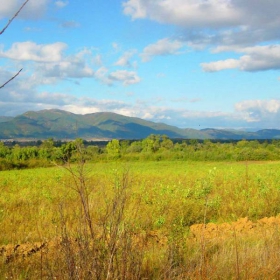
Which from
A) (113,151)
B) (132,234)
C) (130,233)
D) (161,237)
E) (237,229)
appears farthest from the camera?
(113,151)

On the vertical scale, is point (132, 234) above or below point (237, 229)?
above

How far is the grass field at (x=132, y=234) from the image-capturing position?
10.4ft

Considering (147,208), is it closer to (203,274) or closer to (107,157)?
(203,274)

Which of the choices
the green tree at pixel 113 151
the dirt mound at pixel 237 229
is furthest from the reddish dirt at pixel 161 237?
the green tree at pixel 113 151

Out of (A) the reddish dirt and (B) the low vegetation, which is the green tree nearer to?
(B) the low vegetation

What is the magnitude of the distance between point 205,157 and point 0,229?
40665mm

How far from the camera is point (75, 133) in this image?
10.1 ft

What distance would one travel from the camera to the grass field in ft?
10.4

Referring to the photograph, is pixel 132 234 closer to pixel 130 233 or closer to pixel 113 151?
pixel 130 233

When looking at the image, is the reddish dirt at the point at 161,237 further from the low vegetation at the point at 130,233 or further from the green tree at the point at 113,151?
the green tree at the point at 113,151

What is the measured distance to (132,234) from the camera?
185 inches

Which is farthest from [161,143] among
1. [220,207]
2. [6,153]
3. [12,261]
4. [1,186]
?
[12,261]

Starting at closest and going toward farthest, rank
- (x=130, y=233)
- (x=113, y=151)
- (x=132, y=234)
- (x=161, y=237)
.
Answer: (x=130, y=233) < (x=132, y=234) < (x=161, y=237) < (x=113, y=151)

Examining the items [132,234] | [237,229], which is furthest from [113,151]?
[132,234]
